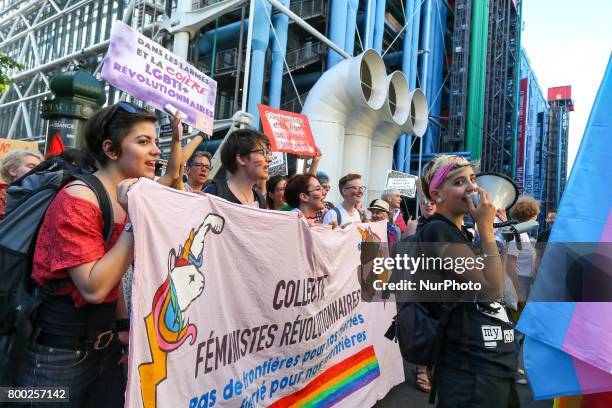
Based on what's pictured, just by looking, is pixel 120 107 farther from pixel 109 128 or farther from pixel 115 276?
pixel 115 276

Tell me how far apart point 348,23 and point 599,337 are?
17.4 m

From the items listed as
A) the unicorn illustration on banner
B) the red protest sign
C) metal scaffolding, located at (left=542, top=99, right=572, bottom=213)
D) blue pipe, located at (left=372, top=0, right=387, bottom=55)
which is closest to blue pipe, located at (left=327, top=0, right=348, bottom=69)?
blue pipe, located at (left=372, top=0, right=387, bottom=55)

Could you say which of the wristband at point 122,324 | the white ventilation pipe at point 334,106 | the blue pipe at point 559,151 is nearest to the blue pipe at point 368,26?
the white ventilation pipe at point 334,106

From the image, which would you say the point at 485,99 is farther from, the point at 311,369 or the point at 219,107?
the point at 311,369

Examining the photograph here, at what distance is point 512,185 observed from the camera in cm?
300

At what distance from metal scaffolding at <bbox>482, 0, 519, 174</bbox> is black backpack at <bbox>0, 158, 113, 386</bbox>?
31.4 meters

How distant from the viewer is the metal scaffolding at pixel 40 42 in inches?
1098

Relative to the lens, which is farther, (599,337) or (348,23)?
(348,23)

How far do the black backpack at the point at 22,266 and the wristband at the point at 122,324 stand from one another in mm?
385

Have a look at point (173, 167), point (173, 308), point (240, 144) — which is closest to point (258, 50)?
point (240, 144)

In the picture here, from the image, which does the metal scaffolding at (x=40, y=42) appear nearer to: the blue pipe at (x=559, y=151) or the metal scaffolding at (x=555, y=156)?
the metal scaffolding at (x=555, y=156)

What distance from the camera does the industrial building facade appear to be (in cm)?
1531

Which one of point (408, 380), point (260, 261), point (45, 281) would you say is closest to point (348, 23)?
point (408, 380)

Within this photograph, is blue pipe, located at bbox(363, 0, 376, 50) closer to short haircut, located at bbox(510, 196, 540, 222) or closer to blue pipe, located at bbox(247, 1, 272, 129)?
blue pipe, located at bbox(247, 1, 272, 129)
